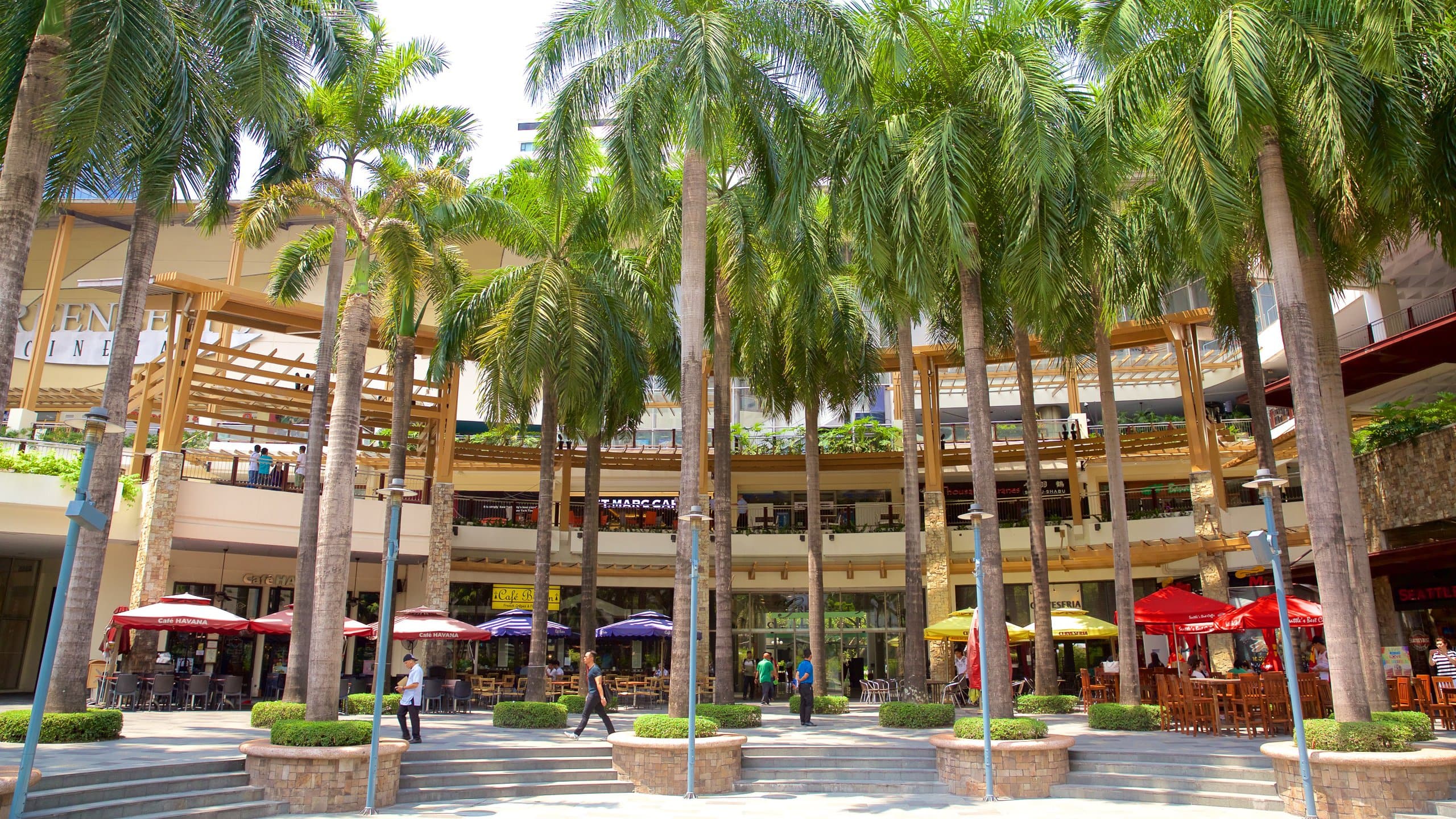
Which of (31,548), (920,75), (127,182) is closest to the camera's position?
(127,182)

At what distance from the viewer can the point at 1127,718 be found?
59.8 feet

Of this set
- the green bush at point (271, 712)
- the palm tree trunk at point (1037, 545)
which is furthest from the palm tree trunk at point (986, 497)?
the green bush at point (271, 712)

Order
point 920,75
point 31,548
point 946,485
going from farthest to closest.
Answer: point 946,485 < point 31,548 < point 920,75

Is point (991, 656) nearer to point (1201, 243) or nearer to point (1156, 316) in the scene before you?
point (1201, 243)

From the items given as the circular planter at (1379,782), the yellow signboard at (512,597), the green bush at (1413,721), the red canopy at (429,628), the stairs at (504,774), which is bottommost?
the stairs at (504,774)

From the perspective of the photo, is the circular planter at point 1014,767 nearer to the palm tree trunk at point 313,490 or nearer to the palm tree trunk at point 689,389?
the palm tree trunk at point 689,389

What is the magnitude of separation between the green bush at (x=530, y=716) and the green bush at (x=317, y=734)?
6.77m

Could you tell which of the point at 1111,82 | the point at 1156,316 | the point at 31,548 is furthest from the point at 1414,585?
the point at 31,548

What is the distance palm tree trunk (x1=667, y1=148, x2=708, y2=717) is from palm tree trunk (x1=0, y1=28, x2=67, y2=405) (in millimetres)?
8329

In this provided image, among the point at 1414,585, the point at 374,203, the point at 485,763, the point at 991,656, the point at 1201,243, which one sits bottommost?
the point at 485,763

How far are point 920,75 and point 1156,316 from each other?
341 inches

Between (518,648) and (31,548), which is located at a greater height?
(31,548)

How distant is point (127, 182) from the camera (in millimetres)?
14461

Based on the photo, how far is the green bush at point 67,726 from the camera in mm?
13727
